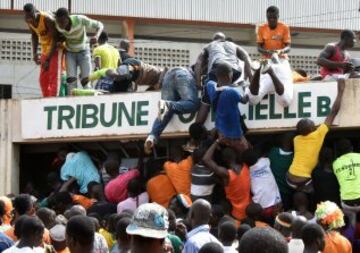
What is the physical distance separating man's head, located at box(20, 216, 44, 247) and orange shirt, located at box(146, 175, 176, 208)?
493 centimetres

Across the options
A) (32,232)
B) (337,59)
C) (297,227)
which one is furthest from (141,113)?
(32,232)

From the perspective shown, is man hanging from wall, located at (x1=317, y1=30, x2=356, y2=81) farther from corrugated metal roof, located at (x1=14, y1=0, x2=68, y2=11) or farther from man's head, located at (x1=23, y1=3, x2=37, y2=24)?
corrugated metal roof, located at (x1=14, y1=0, x2=68, y2=11)

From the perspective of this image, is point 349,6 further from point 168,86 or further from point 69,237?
point 69,237

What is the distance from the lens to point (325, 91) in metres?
13.0

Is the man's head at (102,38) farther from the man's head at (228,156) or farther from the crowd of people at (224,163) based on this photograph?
the man's head at (228,156)

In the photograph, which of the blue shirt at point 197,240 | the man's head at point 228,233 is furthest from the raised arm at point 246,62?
the blue shirt at point 197,240

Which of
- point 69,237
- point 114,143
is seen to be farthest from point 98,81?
point 69,237

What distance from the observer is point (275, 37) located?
14.7 metres

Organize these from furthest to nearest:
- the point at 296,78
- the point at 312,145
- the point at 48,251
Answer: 1. the point at 296,78
2. the point at 312,145
3. the point at 48,251

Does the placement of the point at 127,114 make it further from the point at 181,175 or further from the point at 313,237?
the point at 313,237

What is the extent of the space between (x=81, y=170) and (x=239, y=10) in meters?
8.84

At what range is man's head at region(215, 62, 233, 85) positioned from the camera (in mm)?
12594

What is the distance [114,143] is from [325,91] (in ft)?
10.1

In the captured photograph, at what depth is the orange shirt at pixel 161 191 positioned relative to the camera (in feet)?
43.1
